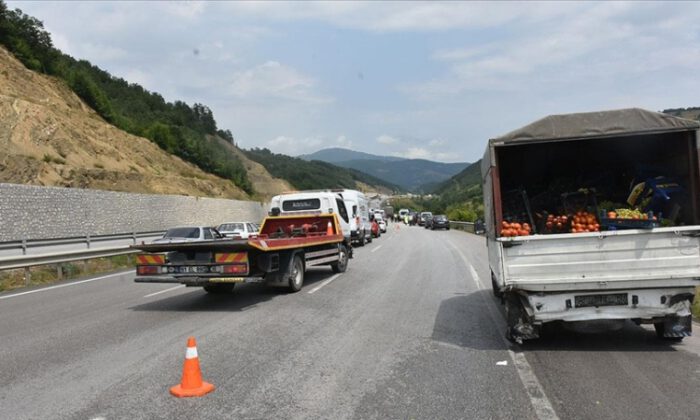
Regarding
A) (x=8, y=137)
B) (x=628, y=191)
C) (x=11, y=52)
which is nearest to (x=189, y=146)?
(x=11, y=52)

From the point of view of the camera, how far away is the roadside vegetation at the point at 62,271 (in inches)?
635

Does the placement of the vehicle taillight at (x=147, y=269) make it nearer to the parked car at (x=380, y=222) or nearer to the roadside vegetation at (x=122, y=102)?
the parked car at (x=380, y=222)

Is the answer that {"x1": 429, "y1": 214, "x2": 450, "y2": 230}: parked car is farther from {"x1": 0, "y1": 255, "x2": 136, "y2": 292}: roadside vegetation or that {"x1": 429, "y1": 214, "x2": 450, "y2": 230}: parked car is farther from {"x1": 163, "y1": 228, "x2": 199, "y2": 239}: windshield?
{"x1": 0, "y1": 255, "x2": 136, "y2": 292}: roadside vegetation

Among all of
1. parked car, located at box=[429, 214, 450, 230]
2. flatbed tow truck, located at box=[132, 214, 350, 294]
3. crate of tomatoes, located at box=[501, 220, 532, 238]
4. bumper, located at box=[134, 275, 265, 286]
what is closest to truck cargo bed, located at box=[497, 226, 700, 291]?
crate of tomatoes, located at box=[501, 220, 532, 238]

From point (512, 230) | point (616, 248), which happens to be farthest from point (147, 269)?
point (616, 248)

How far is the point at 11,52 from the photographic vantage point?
51.3 m

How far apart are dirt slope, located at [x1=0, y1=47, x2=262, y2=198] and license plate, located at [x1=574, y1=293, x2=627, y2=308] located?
1455 inches

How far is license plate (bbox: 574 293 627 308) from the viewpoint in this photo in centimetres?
668

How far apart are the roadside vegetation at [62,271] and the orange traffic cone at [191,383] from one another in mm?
11900

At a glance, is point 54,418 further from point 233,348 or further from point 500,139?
point 500,139

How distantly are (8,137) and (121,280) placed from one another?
93.1 feet

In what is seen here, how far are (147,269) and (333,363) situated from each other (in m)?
5.63

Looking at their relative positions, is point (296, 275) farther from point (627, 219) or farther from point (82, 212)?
point (82, 212)

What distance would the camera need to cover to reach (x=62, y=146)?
4250 cm
